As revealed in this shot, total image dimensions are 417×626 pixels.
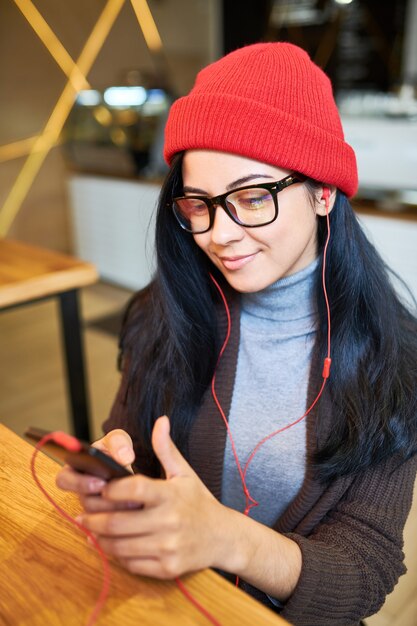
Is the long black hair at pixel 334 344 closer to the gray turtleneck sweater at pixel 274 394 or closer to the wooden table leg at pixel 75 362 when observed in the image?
the gray turtleneck sweater at pixel 274 394

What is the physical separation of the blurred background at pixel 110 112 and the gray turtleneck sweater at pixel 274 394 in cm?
172

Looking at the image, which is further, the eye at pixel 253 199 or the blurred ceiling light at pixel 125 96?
the blurred ceiling light at pixel 125 96

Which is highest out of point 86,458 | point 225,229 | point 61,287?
point 225,229

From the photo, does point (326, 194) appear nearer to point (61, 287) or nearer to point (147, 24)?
point (61, 287)

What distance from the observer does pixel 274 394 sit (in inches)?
42.6

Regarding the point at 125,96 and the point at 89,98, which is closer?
the point at 125,96

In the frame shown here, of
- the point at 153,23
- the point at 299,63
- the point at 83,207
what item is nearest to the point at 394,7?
the point at 153,23

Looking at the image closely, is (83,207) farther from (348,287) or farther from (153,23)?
(348,287)

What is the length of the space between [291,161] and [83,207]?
3737 millimetres

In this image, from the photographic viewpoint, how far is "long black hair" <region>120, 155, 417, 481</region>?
3.11 ft

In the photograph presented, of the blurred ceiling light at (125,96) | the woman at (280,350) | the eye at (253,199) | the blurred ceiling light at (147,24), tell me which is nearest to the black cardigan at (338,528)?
the woman at (280,350)

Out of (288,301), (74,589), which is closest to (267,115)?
(288,301)

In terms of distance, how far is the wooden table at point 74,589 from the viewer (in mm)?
624

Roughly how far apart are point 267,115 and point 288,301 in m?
0.34
